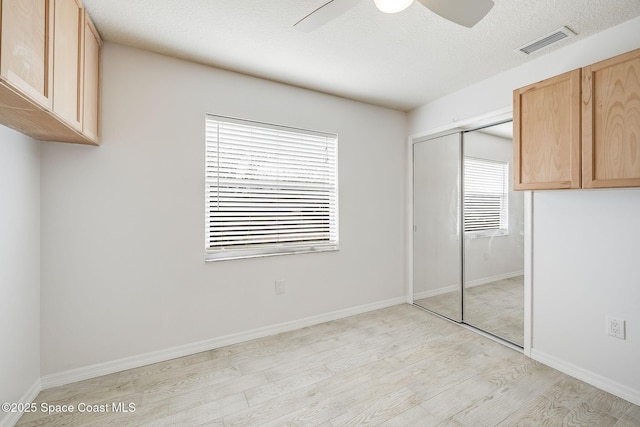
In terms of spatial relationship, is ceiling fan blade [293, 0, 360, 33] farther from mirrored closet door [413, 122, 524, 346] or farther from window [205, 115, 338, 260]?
mirrored closet door [413, 122, 524, 346]

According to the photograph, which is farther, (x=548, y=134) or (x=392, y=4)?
(x=548, y=134)

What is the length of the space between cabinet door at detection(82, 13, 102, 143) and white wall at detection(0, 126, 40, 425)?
1.17ft

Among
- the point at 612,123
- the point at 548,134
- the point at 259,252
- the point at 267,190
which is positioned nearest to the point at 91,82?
the point at 267,190

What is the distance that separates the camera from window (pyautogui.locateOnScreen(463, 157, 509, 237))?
9.09 ft

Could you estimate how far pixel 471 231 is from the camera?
10.1 feet

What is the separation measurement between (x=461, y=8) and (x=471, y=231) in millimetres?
2309

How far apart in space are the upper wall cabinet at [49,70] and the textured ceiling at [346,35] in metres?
0.32

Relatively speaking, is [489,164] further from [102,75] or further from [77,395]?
[77,395]

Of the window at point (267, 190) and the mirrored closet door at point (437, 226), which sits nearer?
the window at point (267, 190)

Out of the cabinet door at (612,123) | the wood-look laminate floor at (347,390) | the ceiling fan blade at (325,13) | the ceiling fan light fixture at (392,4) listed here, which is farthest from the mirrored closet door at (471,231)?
the ceiling fan blade at (325,13)

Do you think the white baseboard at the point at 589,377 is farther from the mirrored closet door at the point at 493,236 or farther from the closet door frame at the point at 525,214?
the mirrored closet door at the point at 493,236

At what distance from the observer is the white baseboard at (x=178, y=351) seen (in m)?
2.07

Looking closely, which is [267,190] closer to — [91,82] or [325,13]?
[91,82]

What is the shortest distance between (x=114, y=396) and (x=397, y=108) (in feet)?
12.8
